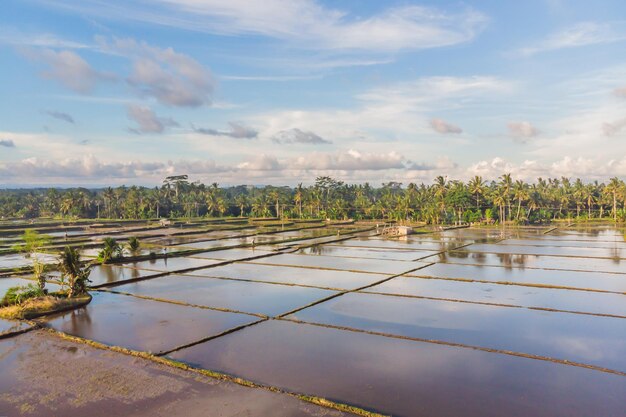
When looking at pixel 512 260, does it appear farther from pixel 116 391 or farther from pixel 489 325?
pixel 116 391

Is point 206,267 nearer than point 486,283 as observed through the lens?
No

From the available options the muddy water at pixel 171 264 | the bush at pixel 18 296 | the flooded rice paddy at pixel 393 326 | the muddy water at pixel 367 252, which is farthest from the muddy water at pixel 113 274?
the muddy water at pixel 367 252

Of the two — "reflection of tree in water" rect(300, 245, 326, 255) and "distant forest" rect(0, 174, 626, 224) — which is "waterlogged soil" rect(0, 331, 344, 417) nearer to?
"reflection of tree in water" rect(300, 245, 326, 255)

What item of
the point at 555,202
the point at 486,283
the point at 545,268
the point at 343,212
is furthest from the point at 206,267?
the point at 555,202

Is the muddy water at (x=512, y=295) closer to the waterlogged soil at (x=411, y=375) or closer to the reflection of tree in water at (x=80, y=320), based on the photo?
the waterlogged soil at (x=411, y=375)

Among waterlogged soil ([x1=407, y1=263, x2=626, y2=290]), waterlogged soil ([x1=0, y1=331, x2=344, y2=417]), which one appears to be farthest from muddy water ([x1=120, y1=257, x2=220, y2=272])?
waterlogged soil ([x1=0, y1=331, x2=344, y2=417])

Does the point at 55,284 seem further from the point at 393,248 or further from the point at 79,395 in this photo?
the point at 393,248

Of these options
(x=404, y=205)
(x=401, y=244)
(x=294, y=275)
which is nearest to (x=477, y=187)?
(x=404, y=205)

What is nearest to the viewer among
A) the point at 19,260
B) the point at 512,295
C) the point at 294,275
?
the point at 512,295
